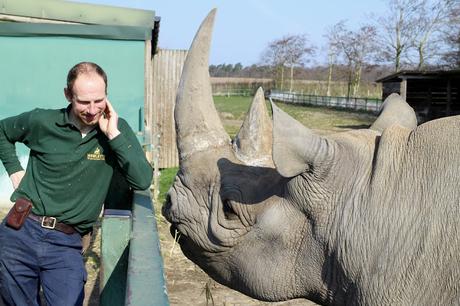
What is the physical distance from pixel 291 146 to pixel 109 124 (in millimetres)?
1367

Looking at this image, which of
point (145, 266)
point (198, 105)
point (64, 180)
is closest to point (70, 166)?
point (64, 180)

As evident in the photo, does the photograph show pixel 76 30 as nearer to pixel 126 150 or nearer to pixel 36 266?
pixel 126 150

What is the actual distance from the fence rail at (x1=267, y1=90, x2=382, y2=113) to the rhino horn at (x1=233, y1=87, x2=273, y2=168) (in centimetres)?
4219

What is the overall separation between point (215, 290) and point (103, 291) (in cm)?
306

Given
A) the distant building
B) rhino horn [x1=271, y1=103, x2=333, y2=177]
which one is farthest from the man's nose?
the distant building

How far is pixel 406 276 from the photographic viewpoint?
9.06ft

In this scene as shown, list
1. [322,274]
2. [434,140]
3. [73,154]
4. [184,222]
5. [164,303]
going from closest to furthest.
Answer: [164,303] → [434,140] → [322,274] → [184,222] → [73,154]

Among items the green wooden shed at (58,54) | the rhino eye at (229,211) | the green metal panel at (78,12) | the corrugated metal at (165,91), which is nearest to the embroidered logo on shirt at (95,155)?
the rhino eye at (229,211)

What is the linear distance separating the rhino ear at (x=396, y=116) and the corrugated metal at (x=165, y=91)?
11104mm

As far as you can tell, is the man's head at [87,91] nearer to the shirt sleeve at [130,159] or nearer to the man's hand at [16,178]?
the shirt sleeve at [130,159]

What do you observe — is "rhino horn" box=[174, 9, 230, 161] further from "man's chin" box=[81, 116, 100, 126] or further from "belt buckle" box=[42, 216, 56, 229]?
"belt buckle" box=[42, 216, 56, 229]

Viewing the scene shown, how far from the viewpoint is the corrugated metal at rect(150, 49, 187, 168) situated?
14711 millimetres

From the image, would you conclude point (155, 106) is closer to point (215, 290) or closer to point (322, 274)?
point (215, 290)

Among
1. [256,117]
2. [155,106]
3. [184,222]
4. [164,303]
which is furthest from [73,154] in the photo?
[155,106]
